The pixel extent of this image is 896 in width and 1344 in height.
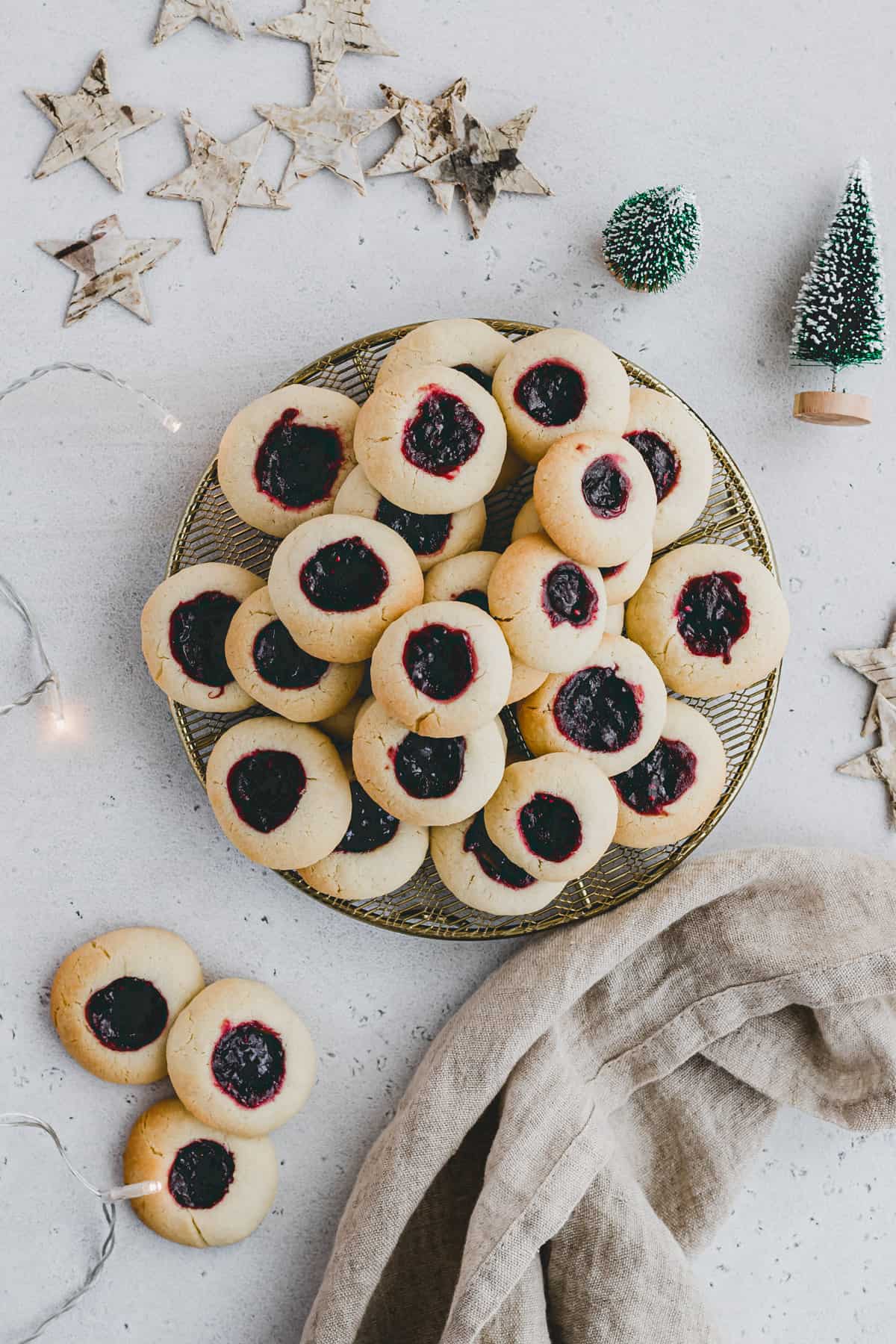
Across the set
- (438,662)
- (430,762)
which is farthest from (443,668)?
(430,762)

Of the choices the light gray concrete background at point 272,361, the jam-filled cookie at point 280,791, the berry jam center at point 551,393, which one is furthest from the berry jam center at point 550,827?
the berry jam center at point 551,393

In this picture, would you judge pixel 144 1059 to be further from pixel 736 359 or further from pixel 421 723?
pixel 736 359

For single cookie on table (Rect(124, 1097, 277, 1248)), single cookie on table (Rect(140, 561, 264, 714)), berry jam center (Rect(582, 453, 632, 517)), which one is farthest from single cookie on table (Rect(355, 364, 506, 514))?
single cookie on table (Rect(124, 1097, 277, 1248))

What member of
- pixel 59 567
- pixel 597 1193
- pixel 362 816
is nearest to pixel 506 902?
pixel 362 816

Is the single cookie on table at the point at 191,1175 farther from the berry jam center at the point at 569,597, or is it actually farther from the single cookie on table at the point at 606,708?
the berry jam center at the point at 569,597

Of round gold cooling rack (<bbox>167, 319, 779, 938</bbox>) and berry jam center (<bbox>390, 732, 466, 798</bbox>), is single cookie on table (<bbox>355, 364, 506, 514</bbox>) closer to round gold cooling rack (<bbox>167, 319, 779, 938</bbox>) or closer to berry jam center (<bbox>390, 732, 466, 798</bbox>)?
round gold cooling rack (<bbox>167, 319, 779, 938</bbox>)

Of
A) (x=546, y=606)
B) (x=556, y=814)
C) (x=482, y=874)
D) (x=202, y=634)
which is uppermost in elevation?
(x=546, y=606)

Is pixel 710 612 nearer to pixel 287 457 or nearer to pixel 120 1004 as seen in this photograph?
pixel 287 457
